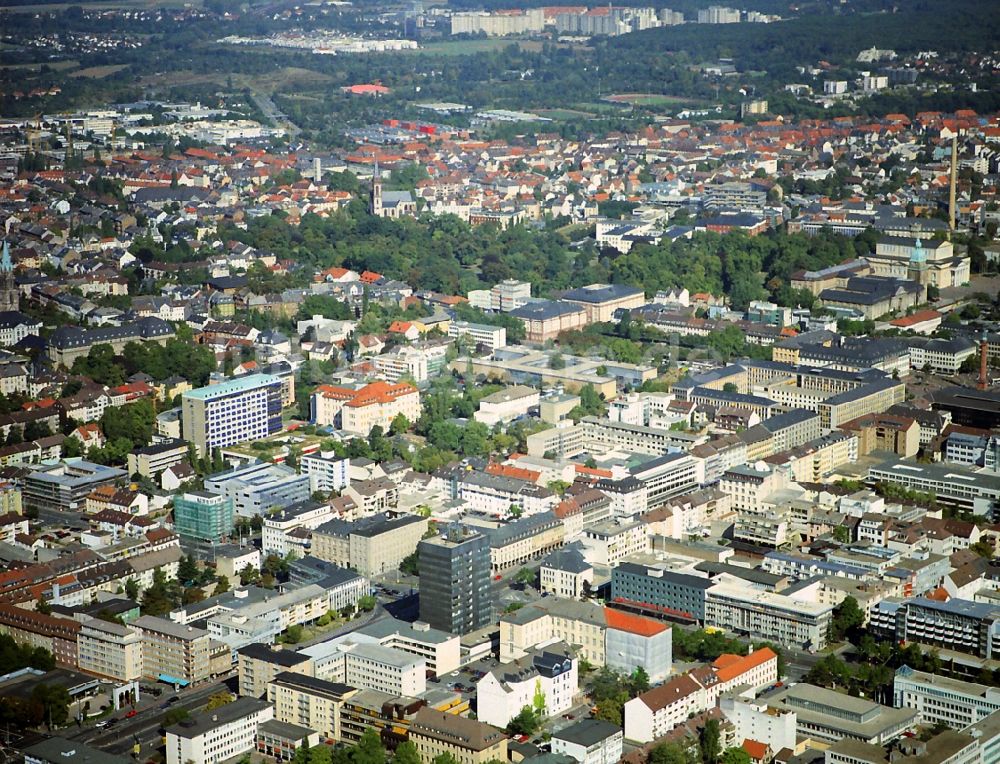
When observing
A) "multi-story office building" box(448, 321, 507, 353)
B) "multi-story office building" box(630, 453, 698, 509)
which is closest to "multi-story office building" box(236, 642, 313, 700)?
"multi-story office building" box(630, 453, 698, 509)

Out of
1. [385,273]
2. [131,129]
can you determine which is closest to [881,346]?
[385,273]

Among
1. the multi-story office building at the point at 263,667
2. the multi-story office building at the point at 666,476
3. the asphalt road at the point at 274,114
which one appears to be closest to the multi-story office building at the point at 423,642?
the multi-story office building at the point at 263,667

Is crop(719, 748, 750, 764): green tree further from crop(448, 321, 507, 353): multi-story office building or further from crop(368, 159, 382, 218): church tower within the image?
crop(368, 159, 382, 218): church tower

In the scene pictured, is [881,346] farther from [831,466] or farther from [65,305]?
[65,305]

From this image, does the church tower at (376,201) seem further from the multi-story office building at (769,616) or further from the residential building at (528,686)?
the residential building at (528,686)

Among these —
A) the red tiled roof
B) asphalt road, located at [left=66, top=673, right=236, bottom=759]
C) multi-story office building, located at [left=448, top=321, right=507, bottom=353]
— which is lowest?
asphalt road, located at [left=66, top=673, right=236, bottom=759]
